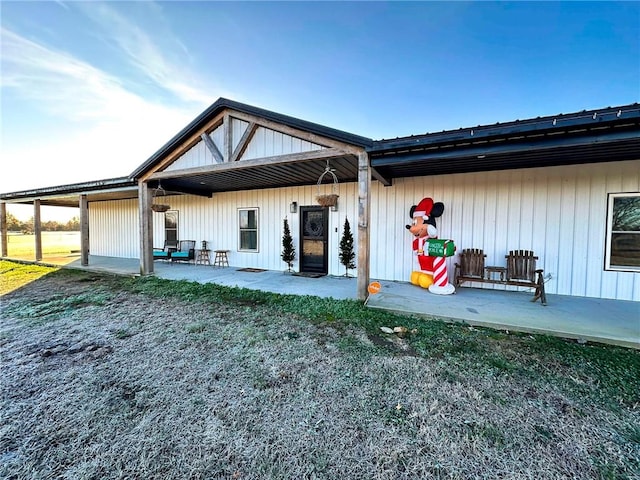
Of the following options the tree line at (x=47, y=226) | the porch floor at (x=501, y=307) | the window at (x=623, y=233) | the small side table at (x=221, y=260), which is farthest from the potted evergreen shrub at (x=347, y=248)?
the tree line at (x=47, y=226)

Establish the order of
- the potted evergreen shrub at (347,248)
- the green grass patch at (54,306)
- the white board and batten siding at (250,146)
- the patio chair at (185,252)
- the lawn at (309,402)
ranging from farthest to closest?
1. the patio chair at (185,252)
2. the potted evergreen shrub at (347,248)
3. the white board and batten siding at (250,146)
4. the green grass patch at (54,306)
5. the lawn at (309,402)

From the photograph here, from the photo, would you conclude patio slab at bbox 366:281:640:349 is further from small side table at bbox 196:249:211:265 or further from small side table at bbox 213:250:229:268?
small side table at bbox 196:249:211:265

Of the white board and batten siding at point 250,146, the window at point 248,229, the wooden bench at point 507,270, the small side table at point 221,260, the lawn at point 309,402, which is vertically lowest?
the lawn at point 309,402

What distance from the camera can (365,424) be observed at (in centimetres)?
185

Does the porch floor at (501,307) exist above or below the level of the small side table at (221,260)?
below

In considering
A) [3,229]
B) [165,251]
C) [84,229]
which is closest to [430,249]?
[165,251]

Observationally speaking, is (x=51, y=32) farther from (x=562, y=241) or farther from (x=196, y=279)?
(x=562, y=241)

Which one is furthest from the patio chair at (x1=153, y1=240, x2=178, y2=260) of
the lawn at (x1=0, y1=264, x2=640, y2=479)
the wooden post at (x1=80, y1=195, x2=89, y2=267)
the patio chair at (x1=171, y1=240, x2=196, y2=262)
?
the lawn at (x1=0, y1=264, x2=640, y2=479)

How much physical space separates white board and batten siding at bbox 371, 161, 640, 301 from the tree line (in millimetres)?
31753

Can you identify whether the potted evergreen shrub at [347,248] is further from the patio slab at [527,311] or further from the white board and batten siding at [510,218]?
the patio slab at [527,311]

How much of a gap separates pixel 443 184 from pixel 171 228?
937cm

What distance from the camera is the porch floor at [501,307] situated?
3297 mm

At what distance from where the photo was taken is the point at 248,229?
27.9ft

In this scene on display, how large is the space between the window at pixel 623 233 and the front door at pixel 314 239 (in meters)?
5.64
